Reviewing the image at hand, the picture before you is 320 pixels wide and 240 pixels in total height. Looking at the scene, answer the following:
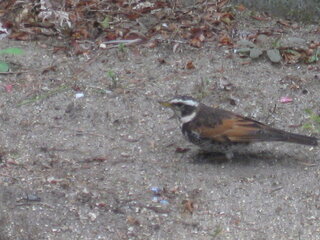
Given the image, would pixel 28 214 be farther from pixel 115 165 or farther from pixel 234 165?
pixel 234 165

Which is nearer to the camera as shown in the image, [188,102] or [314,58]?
[188,102]

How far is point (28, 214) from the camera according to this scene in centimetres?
631

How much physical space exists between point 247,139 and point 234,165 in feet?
0.82

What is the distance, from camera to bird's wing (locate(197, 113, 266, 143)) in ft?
22.8

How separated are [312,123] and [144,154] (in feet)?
4.79

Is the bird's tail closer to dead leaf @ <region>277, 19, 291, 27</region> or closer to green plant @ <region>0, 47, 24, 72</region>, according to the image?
dead leaf @ <region>277, 19, 291, 27</region>

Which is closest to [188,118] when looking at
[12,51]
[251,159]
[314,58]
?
[251,159]

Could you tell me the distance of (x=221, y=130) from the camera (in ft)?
23.1

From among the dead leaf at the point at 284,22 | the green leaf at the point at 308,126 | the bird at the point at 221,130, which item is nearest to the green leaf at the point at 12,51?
the bird at the point at 221,130

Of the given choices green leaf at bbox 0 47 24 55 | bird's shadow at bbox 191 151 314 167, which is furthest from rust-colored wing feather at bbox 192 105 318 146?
green leaf at bbox 0 47 24 55

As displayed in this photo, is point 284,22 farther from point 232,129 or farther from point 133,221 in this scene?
point 133,221

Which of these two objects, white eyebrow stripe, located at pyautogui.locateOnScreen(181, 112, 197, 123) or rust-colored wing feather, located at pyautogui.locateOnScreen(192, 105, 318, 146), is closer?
rust-colored wing feather, located at pyautogui.locateOnScreen(192, 105, 318, 146)

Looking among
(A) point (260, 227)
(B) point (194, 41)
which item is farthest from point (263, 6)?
(A) point (260, 227)

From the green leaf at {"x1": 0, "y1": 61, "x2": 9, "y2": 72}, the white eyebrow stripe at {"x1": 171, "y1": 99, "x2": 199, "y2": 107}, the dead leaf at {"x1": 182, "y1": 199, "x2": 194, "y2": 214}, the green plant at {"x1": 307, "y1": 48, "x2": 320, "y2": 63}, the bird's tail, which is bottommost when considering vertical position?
the dead leaf at {"x1": 182, "y1": 199, "x2": 194, "y2": 214}
